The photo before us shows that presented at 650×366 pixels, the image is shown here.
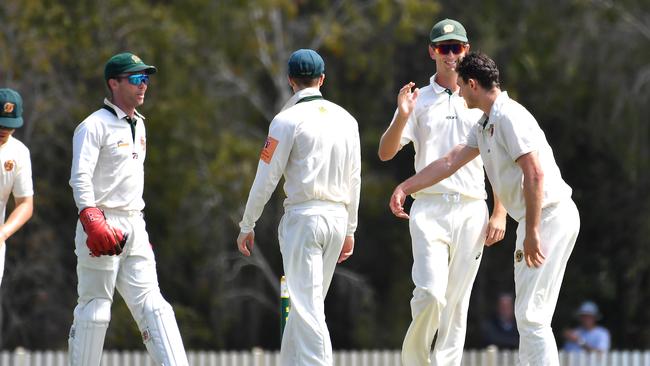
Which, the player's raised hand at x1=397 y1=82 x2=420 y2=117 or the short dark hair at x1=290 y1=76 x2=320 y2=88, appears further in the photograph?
the player's raised hand at x1=397 y1=82 x2=420 y2=117

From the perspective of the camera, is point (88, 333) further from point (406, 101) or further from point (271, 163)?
point (406, 101)

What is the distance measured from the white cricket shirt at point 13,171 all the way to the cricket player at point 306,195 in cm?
189

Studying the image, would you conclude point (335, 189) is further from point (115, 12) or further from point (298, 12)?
point (298, 12)

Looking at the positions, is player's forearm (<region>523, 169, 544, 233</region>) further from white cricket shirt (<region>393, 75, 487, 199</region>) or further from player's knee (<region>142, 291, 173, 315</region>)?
player's knee (<region>142, 291, 173, 315</region>)

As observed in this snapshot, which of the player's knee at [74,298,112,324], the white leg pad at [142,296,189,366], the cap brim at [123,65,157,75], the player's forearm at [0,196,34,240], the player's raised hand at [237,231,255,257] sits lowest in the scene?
the white leg pad at [142,296,189,366]

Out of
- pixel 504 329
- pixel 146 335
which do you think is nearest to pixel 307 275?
pixel 146 335

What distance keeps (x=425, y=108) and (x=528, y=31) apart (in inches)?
714

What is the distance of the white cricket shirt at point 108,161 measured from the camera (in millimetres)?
9516

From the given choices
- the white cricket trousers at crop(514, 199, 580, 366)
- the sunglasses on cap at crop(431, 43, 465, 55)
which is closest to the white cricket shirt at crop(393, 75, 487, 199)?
the sunglasses on cap at crop(431, 43, 465, 55)

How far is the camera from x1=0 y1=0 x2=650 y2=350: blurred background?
2589cm

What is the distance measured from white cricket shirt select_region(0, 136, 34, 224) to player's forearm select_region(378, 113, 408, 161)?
2606 mm

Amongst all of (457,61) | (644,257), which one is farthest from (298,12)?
(457,61)

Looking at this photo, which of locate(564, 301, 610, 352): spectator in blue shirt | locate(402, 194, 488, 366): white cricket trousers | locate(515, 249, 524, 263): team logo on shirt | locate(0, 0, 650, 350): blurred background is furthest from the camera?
locate(0, 0, 650, 350): blurred background

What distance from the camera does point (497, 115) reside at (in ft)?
30.2
